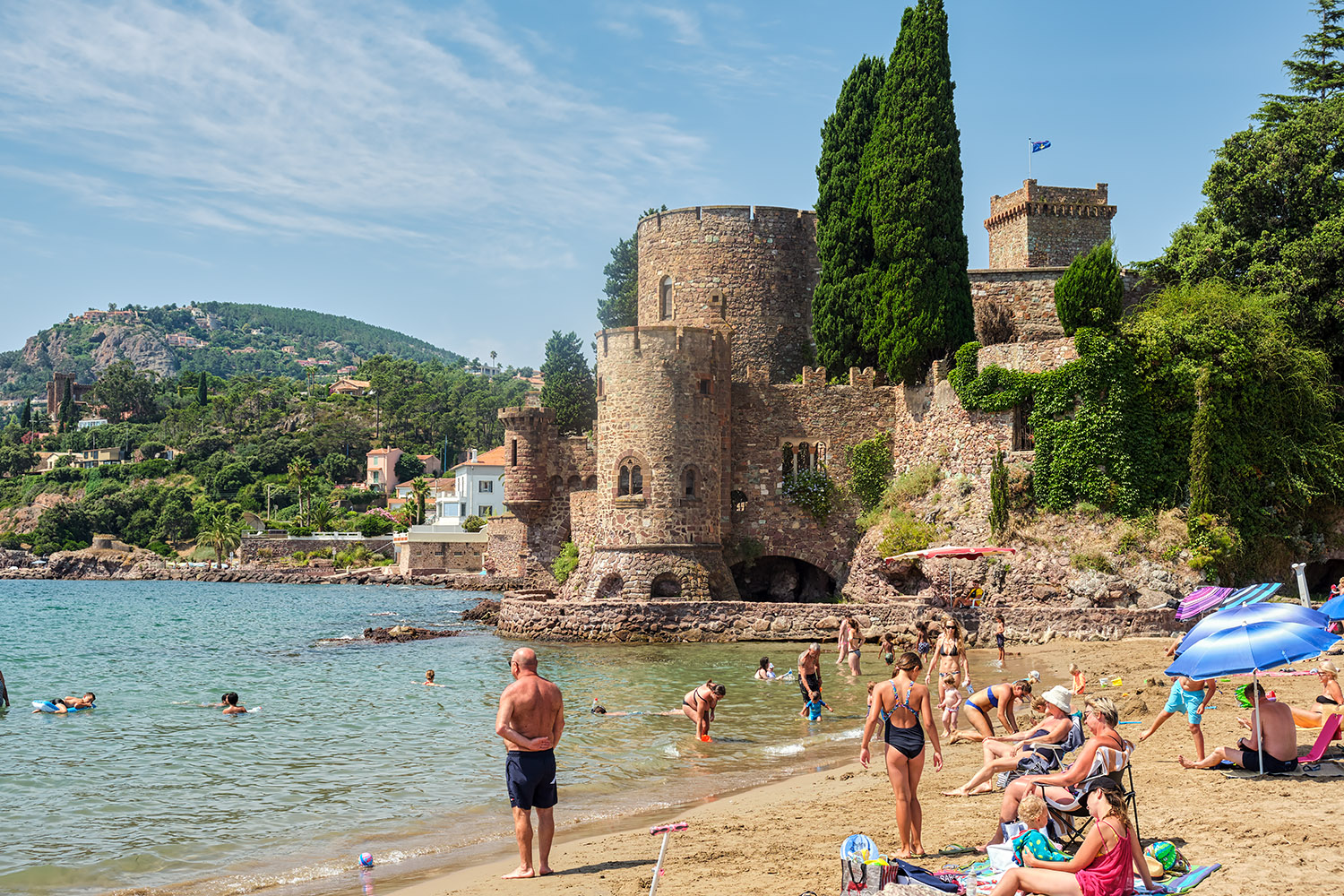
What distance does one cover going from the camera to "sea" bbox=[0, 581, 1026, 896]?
12211mm

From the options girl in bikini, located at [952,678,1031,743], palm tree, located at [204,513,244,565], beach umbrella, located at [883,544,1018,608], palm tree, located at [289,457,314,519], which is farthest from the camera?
palm tree, located at [289,457,314,519]

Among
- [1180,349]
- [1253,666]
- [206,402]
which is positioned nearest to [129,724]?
[1253,666]

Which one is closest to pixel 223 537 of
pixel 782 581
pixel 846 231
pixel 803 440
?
pixel 782 581

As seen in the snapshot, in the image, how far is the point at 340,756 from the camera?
1783cm

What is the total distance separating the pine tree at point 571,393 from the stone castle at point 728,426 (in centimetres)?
1270

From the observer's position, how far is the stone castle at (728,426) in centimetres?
3384

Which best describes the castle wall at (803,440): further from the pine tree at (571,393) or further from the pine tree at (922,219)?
the pine tree at (571,393)

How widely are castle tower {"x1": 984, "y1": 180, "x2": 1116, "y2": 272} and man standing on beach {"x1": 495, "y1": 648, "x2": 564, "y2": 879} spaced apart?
129ft

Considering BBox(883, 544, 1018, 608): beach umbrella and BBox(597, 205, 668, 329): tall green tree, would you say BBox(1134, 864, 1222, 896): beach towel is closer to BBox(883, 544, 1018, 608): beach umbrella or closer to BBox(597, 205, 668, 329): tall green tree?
BBox(883, 544, 1018, 608): beach umbrella

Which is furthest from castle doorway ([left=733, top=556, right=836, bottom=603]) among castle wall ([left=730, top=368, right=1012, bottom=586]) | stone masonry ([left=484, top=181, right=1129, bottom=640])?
castle wall ([left=730, top=368, right=1012, bottom=586])

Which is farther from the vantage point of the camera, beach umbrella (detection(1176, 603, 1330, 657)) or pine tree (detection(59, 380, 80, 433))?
pine tree (detection(59, 380, 80, 433))

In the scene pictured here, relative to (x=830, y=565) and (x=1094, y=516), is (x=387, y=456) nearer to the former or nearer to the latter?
(x=830, y=565)

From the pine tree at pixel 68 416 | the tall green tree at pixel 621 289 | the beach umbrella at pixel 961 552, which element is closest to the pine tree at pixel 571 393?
the tall green tree at pixel 621 289

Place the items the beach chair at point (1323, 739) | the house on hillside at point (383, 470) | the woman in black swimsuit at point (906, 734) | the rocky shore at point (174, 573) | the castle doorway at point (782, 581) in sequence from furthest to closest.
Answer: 1. the house on hillside at point (383, 470)
2. the rocky shore at point (174, 573)
3. the castle doorway at point (782, 581)
4. the beach chair at point (1323, 739)
5. the woman in black swimsuit at point (906, 734)
